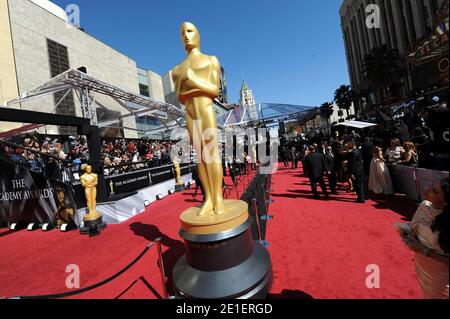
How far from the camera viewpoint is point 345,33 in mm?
55688

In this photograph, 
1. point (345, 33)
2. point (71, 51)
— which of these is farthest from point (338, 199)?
point (345, 33)

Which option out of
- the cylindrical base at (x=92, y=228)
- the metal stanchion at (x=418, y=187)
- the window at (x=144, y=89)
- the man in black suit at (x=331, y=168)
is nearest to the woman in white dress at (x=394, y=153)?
the metal stanchion at (x=418, y=187)

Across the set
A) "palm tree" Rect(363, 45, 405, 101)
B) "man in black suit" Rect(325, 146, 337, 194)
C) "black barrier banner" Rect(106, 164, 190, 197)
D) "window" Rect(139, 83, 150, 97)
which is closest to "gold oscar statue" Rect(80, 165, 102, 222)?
"black barrier banner" Rect(106, 164, 190, 197)

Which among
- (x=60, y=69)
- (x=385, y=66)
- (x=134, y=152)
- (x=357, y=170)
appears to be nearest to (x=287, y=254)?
(x=357, y=170)

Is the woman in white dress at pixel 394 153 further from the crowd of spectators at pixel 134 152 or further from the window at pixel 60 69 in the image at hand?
the window at pixel 60 69

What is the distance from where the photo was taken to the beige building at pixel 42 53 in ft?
62.6

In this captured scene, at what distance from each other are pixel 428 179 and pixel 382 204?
128cm

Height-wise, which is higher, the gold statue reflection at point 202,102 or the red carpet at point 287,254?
the gold statue reflection at point 202,102

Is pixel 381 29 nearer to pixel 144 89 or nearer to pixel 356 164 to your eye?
pixel 144 89

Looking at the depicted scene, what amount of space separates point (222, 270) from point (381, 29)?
50.1 m

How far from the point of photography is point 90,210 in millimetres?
7285

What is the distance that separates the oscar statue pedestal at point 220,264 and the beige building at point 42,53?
1408 centimetres
